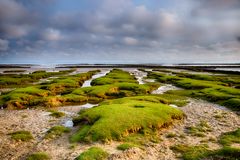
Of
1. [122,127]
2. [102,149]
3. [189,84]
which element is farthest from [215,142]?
[189,84]

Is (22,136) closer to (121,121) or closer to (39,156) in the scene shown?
(39,156)

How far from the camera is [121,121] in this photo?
895 inches

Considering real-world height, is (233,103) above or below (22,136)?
above

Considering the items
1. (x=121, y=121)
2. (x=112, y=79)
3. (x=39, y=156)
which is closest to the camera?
(x=39, y=156)

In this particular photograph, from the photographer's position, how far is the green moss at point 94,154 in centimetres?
1630

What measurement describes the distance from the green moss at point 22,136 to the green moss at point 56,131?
1.40 metres

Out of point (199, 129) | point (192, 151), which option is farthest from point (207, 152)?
point (199, 129)

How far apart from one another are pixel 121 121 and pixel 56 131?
18.4ft

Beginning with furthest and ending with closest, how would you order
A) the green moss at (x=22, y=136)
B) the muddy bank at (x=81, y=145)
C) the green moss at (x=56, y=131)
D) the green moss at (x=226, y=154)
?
the green moss at (x=56, y=131), the green moss at (x=22, y=136), the muddy bank at (x=81, y=145), the green moss at (x=226, y=154)

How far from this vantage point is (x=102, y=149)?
1792 centimetres

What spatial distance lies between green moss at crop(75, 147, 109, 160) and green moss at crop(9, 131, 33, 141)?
6.71 m

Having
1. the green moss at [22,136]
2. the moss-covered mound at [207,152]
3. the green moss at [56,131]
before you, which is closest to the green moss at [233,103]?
the moss-covered mound at [207,152]

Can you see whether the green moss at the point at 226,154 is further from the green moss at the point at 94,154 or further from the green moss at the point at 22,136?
the green moss at the point at 22,136

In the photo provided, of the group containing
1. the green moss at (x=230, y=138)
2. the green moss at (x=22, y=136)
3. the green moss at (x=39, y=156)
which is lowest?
the green moss at (x=22, y=136)
